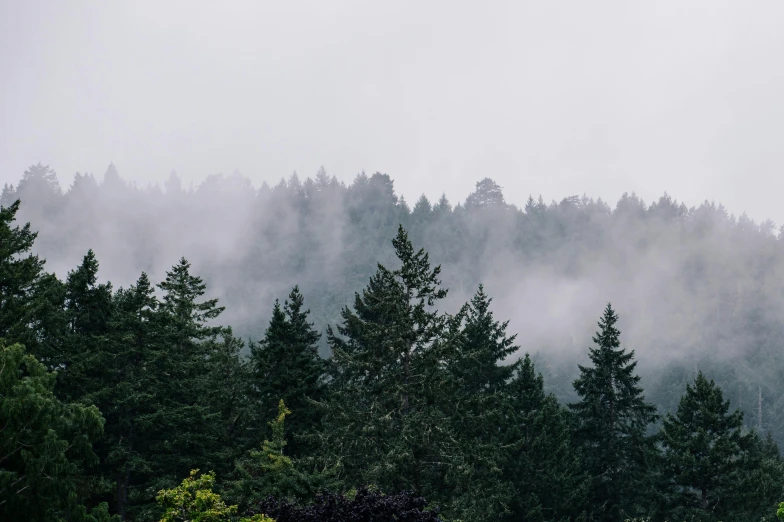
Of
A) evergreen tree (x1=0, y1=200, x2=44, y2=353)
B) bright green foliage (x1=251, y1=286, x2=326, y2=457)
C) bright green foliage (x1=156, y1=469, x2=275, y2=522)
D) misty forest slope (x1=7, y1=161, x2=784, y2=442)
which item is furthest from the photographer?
misty forest slope (x1=7, y1=161, x2=784, y2=442)

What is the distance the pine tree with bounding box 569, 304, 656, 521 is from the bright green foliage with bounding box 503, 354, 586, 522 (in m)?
1.69

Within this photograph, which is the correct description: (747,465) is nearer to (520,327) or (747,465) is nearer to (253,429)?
(253,429)

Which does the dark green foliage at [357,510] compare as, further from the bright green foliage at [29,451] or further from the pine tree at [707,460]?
the pine tree at [707,460]

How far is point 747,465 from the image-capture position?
31828mm

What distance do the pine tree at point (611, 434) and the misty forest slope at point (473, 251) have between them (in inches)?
3524

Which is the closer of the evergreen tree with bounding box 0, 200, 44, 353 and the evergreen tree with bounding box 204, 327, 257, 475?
the evergreen tree with bounding box 0, 200, 44, 353

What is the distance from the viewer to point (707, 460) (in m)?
31.2

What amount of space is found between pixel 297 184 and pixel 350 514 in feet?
523

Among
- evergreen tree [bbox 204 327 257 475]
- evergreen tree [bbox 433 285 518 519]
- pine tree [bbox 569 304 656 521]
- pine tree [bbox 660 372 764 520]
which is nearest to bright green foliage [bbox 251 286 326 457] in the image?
evergreen tree [bbox 204 327 257 475]

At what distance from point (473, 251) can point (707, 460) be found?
128 metres

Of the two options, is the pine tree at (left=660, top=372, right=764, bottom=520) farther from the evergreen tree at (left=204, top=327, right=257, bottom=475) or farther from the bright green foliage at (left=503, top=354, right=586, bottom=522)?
the evergreen tree at (left=204, top=327, right=257, bottom=475)

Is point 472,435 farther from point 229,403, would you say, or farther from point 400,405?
point 229,403

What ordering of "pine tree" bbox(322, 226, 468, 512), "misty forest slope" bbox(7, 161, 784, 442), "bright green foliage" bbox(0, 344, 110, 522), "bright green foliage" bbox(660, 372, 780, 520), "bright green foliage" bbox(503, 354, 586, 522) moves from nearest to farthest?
"bright green foliage" bbox(0, 344, 110, 522), "pine tree" bbox(322, 226, 468, 512), "bright green foliage" bbox(660, 372, 780, 520), "bright green foliage" bbox(503, 354, 586, 522), "misty forest slope" bbox(7, 161, 784, 442)

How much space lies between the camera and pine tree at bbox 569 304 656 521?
36.7 meters
